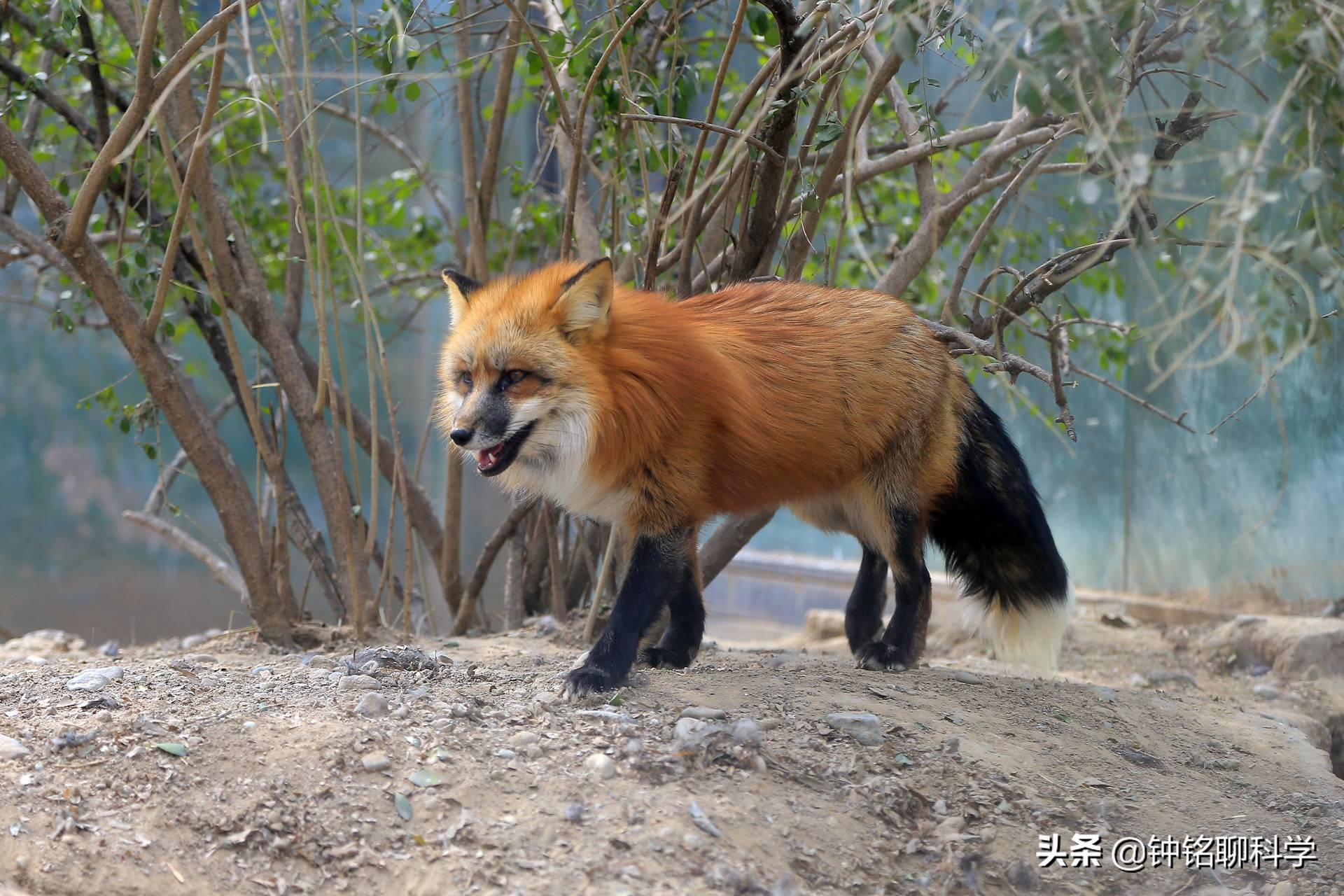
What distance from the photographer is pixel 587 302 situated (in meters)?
3.40

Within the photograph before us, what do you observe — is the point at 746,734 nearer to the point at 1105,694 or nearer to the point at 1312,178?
the point at 1312,178

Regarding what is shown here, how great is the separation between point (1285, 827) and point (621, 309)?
249cm

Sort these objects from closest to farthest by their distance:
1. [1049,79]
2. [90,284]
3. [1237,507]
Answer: [1049,79], [90,284], [1237,507]

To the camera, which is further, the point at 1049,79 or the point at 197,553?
the point at 197,553

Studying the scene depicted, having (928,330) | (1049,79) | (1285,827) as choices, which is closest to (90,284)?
(928,330)

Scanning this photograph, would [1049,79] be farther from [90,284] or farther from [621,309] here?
[90,284]

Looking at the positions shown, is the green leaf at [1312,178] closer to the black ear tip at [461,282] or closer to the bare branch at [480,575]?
the black ear tip at [461,282]

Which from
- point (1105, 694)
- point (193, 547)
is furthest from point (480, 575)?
point (1105, 694)

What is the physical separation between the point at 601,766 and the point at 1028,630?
2160 millimetres

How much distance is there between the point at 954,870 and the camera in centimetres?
260

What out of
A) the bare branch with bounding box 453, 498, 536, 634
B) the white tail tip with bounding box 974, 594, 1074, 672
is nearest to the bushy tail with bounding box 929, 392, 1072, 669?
the white tail tip with bounding box 974, 594, 1074, 672

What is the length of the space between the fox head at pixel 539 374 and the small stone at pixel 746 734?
984 mm

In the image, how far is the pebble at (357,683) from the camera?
10.8ft

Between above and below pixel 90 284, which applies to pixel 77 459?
below
